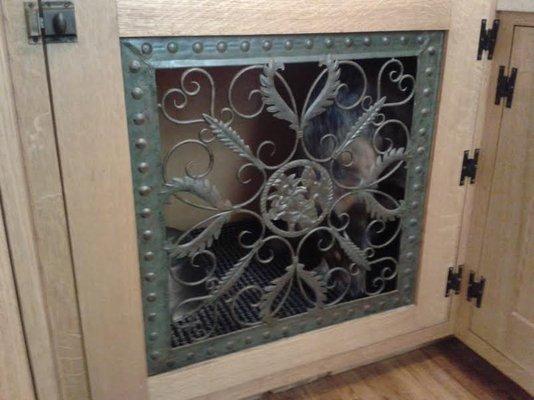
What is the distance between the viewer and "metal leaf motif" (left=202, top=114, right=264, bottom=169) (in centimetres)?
90

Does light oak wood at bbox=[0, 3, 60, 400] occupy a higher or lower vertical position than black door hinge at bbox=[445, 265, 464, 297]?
higher

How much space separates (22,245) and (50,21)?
32 centimetres

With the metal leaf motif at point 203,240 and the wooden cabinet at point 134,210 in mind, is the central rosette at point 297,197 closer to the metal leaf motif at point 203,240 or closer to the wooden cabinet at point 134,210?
the metal leaf motif at point 203,240

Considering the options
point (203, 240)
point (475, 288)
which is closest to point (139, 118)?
point (203, 240)

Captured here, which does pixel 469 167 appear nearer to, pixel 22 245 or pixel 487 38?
pixel 487 38

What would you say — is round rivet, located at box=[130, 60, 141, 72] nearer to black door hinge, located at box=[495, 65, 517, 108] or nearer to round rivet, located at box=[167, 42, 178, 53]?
round rivet, located at box=[167, 42, 178, 53]

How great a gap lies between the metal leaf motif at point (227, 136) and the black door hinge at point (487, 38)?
52 cm

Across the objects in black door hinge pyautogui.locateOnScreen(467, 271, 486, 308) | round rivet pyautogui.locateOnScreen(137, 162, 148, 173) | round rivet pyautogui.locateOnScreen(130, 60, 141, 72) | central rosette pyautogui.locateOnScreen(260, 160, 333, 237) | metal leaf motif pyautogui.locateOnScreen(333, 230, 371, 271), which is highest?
round rivet pyautogui.locateOnScreen(130, 60, 141, 72)

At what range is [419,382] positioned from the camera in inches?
47.9

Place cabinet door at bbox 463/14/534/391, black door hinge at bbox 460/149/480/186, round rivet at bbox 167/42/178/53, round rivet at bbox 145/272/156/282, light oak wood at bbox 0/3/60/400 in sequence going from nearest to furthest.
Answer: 1. light oak wood at bbox 0/3/60/400
2. round rivet at bbox 167/42/178/53
3. round rivet at bbox 145/272/156/282
4. cabinet door at bbox 463/14/534/391
5. black door hinge at bbox 460/149/480/186

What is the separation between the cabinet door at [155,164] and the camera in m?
0.77

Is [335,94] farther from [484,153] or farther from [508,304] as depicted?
[508,304]

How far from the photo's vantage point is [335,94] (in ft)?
3.16

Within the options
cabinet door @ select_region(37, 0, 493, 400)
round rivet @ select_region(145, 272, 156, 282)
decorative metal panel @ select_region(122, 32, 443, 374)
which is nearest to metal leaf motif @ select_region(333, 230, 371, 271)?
decorative metal panel @ select_region(122, 32, 443, 374)
